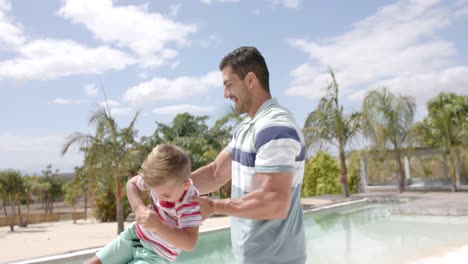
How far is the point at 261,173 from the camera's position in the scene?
63.4 inches

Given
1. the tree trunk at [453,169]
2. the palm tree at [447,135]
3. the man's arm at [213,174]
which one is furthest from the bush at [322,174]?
the man's arm at [213,174]

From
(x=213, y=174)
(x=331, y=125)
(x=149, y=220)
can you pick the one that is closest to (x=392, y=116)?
(x=331, y=125)

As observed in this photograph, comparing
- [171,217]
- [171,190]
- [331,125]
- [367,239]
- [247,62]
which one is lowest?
[367,239]

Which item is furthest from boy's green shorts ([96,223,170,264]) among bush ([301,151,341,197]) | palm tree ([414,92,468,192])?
bush ([301,151,341,197])

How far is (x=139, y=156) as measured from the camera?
11.9 meters

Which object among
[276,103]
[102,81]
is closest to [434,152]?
[102,81]

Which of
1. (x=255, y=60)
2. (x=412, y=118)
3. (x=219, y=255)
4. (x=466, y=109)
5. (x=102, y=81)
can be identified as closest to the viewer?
(x=255, y=60)

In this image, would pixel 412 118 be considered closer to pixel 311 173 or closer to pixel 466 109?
pixel 311 173

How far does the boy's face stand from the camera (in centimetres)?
165

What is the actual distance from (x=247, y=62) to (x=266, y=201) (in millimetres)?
611

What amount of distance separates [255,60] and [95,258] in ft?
3.61

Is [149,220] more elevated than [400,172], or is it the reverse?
[149,220]

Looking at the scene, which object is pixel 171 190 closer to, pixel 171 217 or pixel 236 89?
pixel 171 217

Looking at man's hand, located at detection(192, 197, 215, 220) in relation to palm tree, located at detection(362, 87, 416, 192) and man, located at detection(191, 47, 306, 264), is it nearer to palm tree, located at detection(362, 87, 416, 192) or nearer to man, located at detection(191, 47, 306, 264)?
man, located at detection(191, 47, 306, 264)
